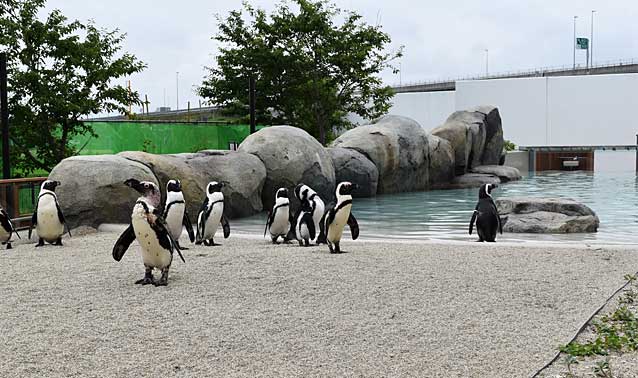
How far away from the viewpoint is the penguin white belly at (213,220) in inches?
336

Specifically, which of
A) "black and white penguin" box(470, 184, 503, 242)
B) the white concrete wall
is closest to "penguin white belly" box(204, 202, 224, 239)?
"black and white penguin" box(470, 184, 503, 242)

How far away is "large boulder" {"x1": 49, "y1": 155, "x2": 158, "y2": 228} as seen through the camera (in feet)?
35.5

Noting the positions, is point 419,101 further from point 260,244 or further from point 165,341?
point 165,341

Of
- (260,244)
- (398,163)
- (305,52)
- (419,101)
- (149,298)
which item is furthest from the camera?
(419,101)

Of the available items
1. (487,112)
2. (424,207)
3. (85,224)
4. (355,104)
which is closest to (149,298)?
(85,224)

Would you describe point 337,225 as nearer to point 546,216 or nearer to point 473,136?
point 546,216

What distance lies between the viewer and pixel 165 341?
4430 millimetres

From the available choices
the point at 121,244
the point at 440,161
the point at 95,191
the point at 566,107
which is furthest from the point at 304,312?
the point at 566,107

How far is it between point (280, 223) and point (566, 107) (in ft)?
103

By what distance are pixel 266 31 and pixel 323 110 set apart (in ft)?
10.8

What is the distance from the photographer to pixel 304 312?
16.8ft

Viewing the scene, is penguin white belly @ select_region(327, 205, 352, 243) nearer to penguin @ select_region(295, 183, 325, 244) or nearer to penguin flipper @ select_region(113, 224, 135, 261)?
penguin @ select_region(295, 183, 325, 244)

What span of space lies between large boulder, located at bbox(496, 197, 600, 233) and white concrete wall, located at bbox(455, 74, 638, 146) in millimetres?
27078

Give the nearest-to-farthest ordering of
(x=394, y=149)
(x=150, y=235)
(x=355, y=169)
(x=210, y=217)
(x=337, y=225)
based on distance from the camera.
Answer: (x=150, y=235), (x=337, y=225), (x=210, y=217), (x=355, y=169), (x=394, y=149)
